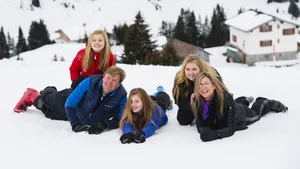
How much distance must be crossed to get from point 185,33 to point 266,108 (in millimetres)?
52938

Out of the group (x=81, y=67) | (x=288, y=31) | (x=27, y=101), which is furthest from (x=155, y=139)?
(x=288, y=31)

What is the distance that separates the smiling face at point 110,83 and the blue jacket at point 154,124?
0.49m

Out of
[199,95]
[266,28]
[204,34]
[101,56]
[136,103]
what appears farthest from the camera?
[204,34]

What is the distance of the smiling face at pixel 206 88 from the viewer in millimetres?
4945

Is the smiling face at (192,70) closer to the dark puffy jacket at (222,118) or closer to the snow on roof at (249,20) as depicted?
the dark puffy jacket at (222,118)

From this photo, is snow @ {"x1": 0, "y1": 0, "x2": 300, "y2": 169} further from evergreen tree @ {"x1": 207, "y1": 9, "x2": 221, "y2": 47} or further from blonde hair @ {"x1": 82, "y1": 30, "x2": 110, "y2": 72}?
evergreen tree @ {"x1": 207, "y1": 9, "x2": 221, "y2": 47}

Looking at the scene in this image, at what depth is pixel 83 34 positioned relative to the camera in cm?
6222

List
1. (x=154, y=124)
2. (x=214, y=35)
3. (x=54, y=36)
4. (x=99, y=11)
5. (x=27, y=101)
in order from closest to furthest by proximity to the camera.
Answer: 1. (x=154, y=124)
2. (x=27, y=101)
3. (x=214, y=35)
4. (x=54, y=36)
5. (x=99, y=11)

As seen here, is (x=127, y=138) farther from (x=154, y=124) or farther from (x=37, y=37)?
(x=37, y=37)

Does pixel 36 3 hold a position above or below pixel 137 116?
above

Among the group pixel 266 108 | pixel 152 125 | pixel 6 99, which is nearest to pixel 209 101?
pixel 152 125

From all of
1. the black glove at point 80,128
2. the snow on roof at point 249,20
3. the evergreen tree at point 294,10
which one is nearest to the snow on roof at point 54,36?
the snow on roof at point 249,20

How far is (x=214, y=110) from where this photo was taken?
5.04 m

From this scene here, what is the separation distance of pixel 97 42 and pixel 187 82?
125 cm
